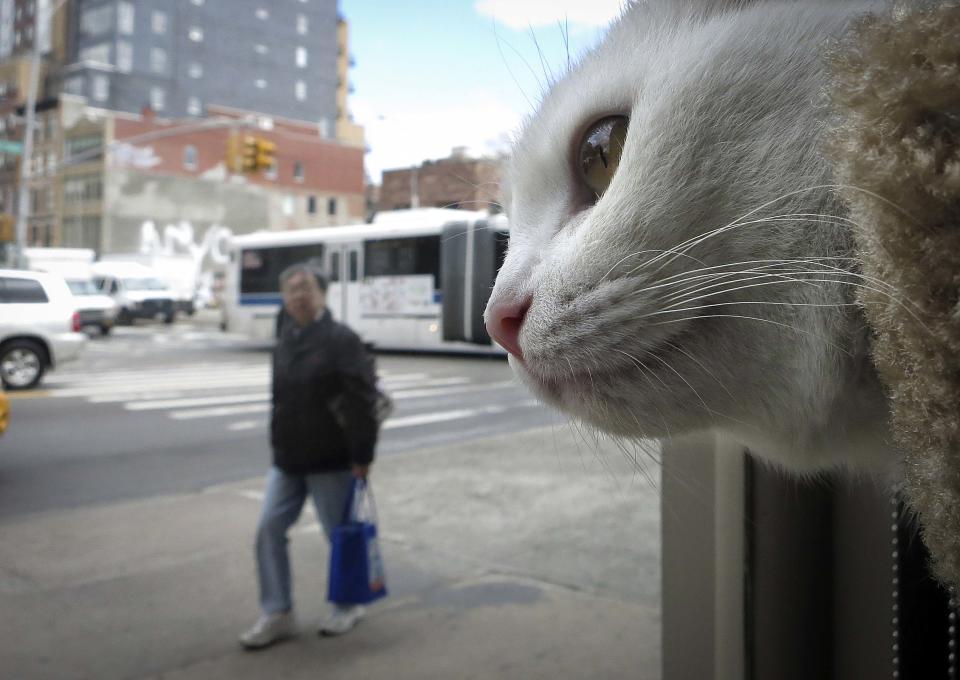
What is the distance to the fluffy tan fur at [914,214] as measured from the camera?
0.63 m

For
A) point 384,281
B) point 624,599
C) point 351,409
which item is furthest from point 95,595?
point 384,281

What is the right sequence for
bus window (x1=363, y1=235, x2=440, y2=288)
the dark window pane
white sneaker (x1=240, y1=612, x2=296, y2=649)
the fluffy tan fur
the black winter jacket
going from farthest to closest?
bus window (x1=363, y1=235, x2=440, y2=288), the black winter jacket, white sneaker (x1=240, y1=612, x2=296, y2=649), the dark window pane, the fluffy tan fur

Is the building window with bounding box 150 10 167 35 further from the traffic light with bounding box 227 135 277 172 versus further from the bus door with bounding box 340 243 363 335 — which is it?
the bus door with bounding box 340 243 363 335

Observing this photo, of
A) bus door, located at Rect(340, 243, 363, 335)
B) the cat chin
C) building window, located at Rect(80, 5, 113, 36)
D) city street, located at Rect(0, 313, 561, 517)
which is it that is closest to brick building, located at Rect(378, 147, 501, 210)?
the cat chin

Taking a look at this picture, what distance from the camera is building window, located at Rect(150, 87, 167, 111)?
2953 centimetres

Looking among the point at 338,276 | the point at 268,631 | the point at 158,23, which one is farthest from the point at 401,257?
the point at 268,631

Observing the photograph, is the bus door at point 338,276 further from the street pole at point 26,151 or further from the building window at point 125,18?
the street pole at point 26,151

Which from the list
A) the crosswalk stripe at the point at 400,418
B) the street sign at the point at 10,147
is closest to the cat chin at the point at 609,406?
the street sign at the point at 10,147

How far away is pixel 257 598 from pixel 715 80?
4.29m

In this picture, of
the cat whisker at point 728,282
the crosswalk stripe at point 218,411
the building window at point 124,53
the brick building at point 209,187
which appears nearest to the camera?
the cat whisker at point 728,282

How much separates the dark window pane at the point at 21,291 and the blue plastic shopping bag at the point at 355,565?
188cm

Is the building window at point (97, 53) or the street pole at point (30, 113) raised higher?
the building window at point (97, 53)

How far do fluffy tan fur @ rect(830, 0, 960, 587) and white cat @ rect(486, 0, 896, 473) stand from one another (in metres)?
0.07

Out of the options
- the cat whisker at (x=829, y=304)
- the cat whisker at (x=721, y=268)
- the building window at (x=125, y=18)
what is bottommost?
the cat whisker at (x=829, y=304)
